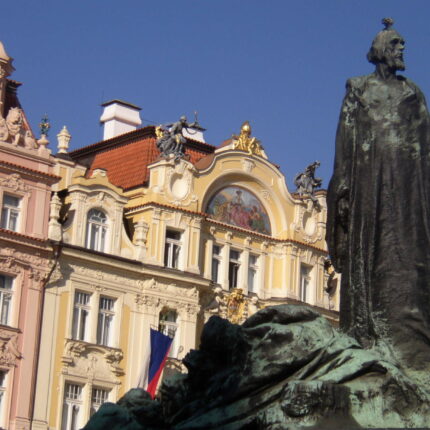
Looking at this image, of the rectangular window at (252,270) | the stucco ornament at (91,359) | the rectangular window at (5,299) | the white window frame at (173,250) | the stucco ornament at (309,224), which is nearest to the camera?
the rectangular window at (5,299)

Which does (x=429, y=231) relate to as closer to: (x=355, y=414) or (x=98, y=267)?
(x=355, y=414)

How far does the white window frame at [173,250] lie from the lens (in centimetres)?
4141

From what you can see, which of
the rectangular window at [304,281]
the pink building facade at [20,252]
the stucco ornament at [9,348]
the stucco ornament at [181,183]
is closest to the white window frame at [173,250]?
the stucco ornament at [181,183]

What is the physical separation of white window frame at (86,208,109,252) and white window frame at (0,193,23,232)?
7.30 ft

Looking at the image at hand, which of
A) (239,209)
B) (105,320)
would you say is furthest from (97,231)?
(239,209)

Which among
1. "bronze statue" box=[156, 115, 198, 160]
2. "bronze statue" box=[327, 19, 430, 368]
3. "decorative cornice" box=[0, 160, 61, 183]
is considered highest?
"bronze statue" box=[156, 115, 198, 160]

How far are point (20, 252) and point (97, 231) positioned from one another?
9.87 feet

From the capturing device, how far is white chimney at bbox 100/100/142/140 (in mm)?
45531

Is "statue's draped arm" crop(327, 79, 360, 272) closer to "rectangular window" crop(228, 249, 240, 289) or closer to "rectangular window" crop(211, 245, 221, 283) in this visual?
"rectangular window" crop(211, 245, 221, 283)

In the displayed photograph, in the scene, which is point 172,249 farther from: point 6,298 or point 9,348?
point 9,348

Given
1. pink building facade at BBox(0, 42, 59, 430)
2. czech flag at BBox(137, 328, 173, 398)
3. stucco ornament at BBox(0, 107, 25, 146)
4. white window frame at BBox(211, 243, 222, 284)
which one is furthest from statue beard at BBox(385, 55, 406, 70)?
white window frame at BBox(211, 243, 222, 284)

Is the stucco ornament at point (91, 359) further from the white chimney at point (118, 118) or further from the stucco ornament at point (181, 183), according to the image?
the white chimney at point (118, 118)

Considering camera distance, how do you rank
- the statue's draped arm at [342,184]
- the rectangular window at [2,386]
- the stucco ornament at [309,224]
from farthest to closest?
the stucco ornament at [309,224] < the rectangular window at [2,386] < the statue's draped arm at [342,184]

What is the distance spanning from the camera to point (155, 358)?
127ft
